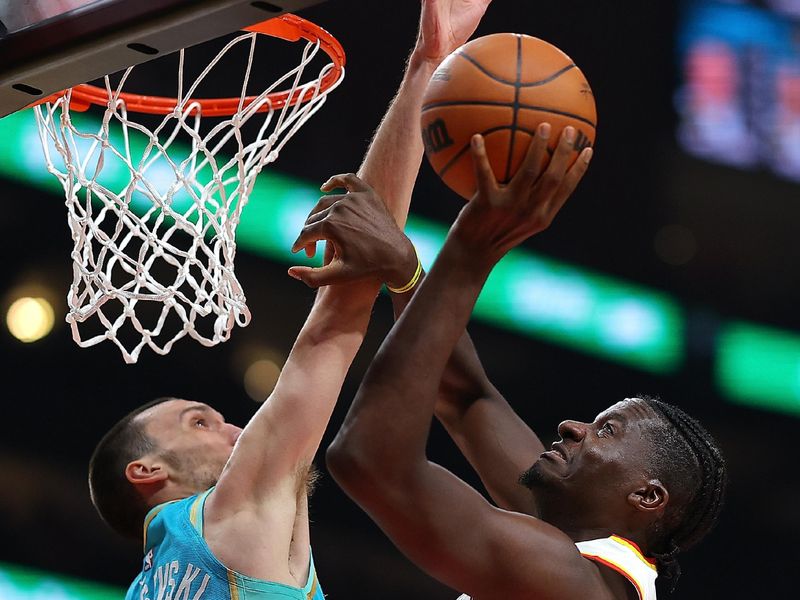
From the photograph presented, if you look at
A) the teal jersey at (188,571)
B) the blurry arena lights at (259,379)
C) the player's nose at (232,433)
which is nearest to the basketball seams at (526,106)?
the teal jersey at (188,571)

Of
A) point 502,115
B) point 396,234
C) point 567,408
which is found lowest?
point 567,408

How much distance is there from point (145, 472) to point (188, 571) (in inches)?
20.2

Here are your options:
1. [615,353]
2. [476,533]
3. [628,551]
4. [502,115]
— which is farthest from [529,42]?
[615,353]

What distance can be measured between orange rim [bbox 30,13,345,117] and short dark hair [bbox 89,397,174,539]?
0.83m

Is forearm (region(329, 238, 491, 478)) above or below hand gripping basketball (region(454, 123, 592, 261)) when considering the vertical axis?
below

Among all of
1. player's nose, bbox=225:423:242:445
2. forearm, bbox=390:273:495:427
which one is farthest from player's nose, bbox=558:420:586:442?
player's nose, bbox=225:423:242:445

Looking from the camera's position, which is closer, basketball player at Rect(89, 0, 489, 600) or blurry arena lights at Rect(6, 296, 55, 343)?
basketball player at Rect(89, 0, 489, 600)

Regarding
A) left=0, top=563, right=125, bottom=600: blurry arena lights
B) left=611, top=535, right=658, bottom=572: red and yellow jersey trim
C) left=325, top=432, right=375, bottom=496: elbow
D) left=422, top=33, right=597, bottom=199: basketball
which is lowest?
left=0, top=563, right=125, bottom=600: blurry arena lights

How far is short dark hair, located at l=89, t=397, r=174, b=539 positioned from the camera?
9.50ft

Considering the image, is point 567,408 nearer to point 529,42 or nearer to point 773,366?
point 773,366

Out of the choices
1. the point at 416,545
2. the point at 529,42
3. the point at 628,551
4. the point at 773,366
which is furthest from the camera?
the point at 773,366

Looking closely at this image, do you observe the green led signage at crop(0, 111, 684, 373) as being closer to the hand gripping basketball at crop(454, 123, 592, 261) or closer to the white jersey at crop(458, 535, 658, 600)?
the white jersey at crop(458, 535, 658, 600)

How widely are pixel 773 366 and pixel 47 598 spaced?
11.7ft

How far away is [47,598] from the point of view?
530 centimetres
